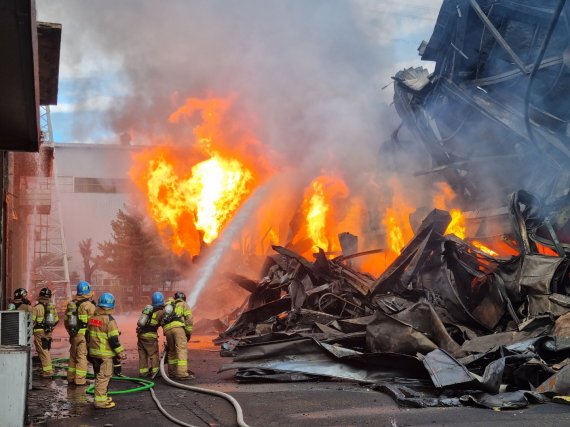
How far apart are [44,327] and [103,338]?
2992mm

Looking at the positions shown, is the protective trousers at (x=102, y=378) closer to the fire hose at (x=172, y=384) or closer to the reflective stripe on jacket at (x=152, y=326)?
the fire hose at (x=172, y=384)

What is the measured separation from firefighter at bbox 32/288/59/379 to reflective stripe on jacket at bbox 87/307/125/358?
8.54 feet

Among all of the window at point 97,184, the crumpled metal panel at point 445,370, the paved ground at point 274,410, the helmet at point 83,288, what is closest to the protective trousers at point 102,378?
the paved ground at point 274,410

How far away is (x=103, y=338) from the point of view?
259 inches

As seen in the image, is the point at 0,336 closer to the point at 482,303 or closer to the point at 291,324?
the point at 291,324

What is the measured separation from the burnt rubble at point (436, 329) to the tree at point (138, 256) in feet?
60.1

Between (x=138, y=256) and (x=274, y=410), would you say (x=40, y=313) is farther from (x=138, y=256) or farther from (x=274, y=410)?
(x=138, y=256)

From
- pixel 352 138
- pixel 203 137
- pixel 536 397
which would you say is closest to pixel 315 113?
pixel 352 138

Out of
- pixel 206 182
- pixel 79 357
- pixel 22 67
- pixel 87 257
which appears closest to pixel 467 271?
pixel 79 357

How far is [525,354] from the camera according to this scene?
651 cm

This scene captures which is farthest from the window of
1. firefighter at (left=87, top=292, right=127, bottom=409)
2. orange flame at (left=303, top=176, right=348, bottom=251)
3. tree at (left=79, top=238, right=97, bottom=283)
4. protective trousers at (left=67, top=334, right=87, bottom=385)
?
firefighter at (left=87, top=292, right=127, bottom=409)

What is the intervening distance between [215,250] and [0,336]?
13.7 meters

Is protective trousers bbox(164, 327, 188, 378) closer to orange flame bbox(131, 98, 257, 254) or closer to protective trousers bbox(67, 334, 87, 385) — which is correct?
protective trousers bbox(67, 334, 87, 385)

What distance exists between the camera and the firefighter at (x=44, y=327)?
8672 millimetres
